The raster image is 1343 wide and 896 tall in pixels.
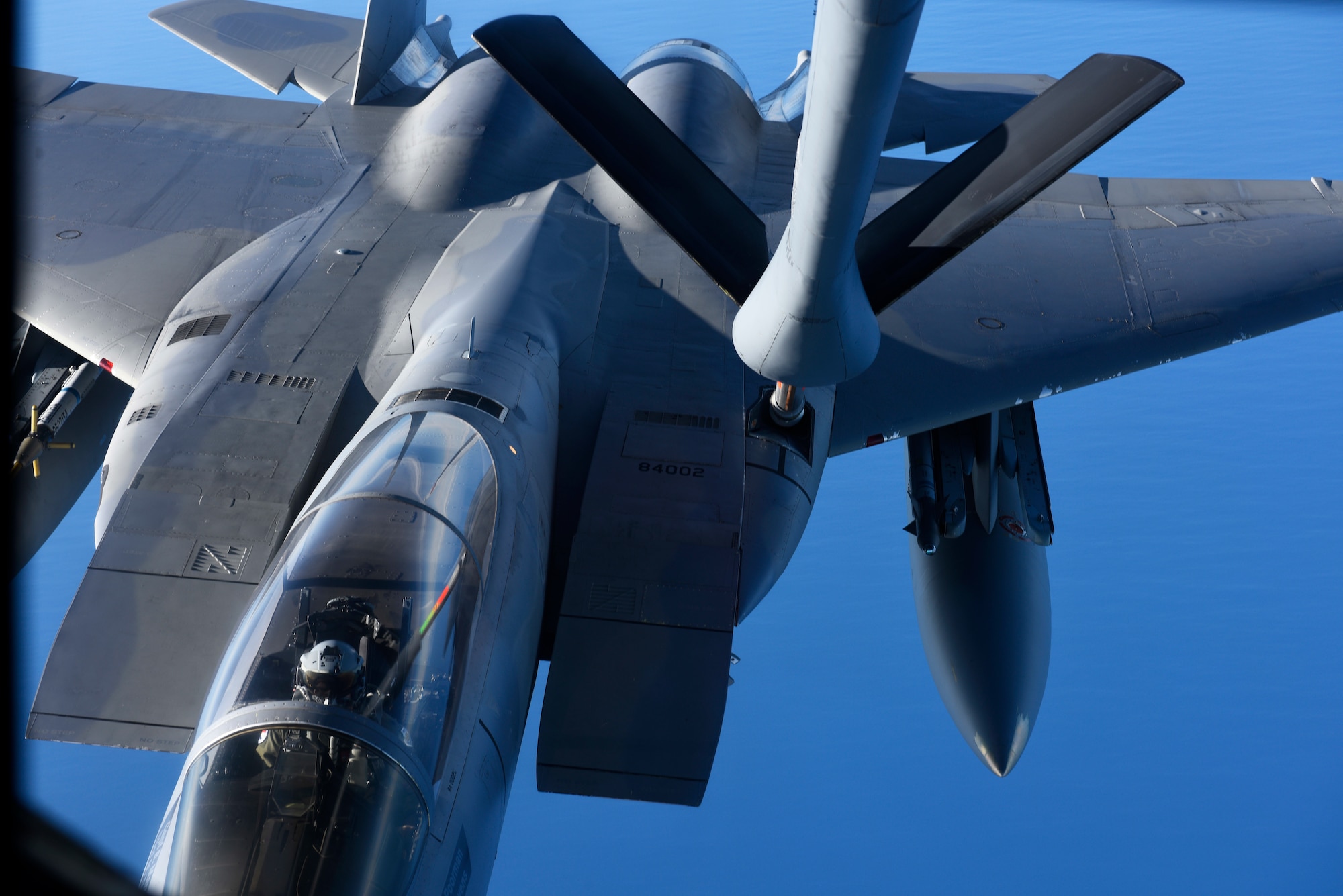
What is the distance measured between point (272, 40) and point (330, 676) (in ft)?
32.8

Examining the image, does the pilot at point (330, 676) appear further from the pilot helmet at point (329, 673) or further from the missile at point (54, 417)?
the missile at point (54, 417)

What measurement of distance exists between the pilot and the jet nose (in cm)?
562

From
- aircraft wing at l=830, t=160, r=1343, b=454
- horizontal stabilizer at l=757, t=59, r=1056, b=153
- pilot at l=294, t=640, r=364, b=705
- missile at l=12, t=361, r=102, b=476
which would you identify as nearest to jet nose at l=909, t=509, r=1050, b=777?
aircraft wing at l=830, t=160, r=1343, b=454

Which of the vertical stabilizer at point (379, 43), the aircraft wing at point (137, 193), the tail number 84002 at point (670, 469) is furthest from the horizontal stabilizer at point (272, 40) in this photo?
the tail number 84002 at point (670, 469)

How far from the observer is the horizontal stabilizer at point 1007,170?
16.2 ft

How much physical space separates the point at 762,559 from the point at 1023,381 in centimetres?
262

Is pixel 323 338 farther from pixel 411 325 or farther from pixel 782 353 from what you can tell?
pixel 782 353

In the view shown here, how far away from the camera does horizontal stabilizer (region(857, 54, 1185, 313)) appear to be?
4.95 meters

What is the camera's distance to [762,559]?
614 centimetres

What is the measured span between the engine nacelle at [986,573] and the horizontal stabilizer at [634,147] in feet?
12.2

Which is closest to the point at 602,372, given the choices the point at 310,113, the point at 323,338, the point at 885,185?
the point at 323,338

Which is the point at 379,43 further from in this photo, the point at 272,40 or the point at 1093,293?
the point at 1093,293

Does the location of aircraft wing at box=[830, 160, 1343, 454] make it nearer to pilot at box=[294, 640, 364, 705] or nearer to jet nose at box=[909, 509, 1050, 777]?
jet nose at box=[909, 509, 1050, 777]

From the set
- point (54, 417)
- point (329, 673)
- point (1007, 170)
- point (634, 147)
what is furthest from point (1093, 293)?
point (54, 417)
